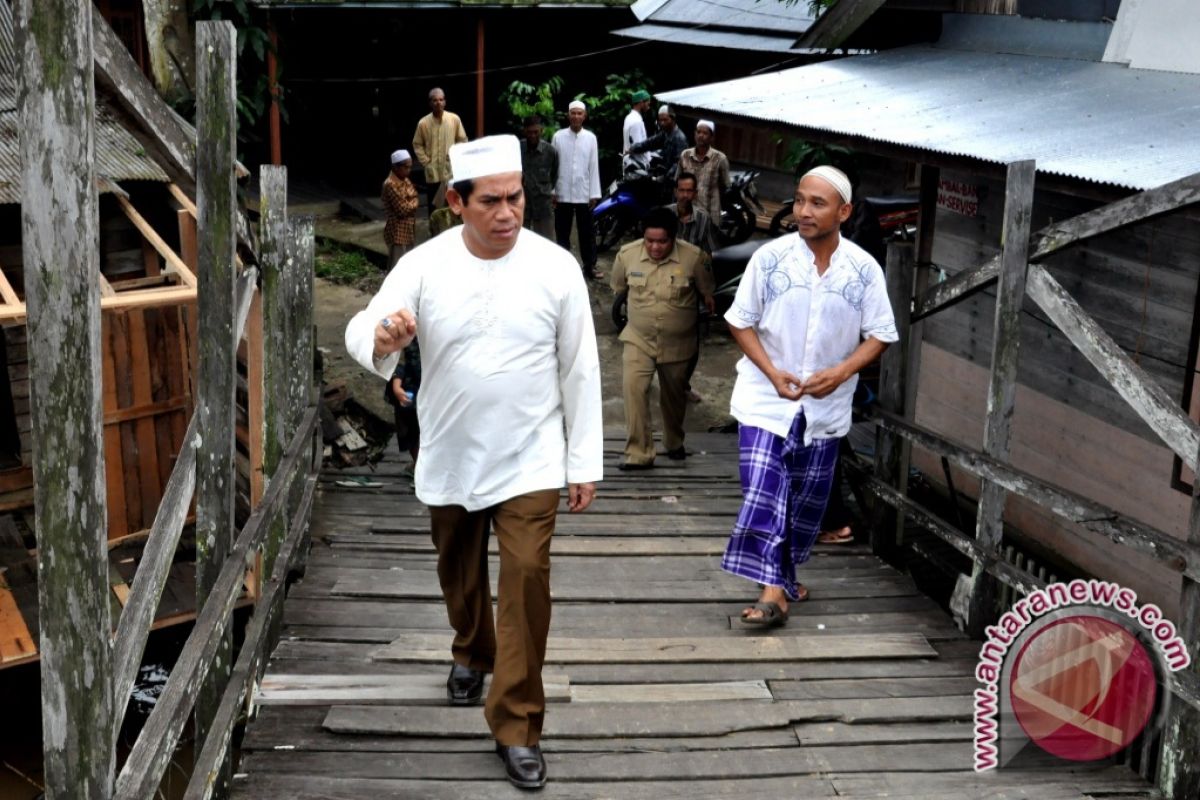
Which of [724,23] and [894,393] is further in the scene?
[724,23]

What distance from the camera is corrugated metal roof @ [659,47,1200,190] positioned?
545 cm

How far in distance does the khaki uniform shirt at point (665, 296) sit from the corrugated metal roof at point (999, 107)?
→ 0.97 meters

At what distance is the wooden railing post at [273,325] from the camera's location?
19.0ft

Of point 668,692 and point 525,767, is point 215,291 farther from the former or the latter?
point 668,692

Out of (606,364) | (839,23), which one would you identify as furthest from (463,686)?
(606,364)

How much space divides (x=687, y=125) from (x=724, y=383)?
304 inches

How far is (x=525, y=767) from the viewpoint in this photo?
14.7 feet

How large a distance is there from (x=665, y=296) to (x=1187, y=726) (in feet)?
14.5

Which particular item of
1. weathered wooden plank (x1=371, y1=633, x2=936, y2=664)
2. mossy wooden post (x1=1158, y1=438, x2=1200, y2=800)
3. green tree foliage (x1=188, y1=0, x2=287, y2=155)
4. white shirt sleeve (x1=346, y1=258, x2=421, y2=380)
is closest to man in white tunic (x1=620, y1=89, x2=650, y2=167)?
green tree foliage (x1=188, y1=0, x2=287, y2=155)

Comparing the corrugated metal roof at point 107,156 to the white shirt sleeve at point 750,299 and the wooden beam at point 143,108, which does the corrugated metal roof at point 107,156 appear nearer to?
the wooden beam at point 143,108

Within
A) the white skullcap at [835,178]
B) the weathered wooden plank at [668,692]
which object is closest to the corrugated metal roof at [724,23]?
the white skullcap at [835,178]

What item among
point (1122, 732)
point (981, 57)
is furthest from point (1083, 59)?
point (1122, 732)

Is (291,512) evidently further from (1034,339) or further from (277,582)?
(1034,339)

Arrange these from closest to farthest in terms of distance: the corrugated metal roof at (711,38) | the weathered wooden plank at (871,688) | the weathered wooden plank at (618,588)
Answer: the weathered wooden plank at (871,688) → the weathered wooden plank at (618,588) → the corrugated metal roof at (711,38)
